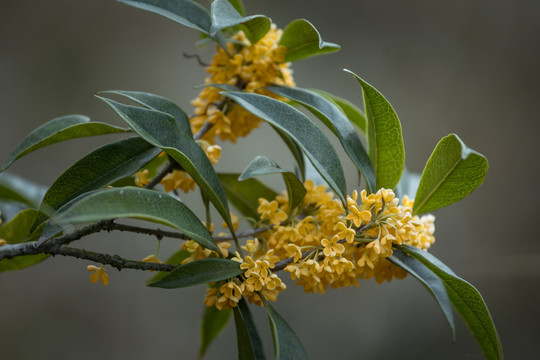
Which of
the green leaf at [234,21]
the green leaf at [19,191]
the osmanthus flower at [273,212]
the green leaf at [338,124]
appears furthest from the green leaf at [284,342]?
the green leaf at [19,191]

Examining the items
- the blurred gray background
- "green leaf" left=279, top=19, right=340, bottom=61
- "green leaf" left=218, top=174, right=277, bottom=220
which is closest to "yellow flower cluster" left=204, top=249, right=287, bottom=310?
"green leaf" left=218, top=174, right=277, bottom=220

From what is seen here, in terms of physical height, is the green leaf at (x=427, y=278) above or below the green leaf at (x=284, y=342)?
above

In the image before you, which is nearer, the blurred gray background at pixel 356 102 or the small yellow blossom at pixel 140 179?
the small yellow blossom at pixel 140 179

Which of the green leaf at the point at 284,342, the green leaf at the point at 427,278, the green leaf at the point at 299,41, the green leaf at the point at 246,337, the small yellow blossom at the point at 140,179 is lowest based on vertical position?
the green leaf at the point at 246,337

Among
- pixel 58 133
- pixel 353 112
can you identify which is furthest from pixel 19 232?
pixel 353 112

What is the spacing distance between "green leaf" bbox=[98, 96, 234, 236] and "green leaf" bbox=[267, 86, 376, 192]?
7.0 inches

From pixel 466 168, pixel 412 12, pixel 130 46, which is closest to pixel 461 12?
pixel 412 12

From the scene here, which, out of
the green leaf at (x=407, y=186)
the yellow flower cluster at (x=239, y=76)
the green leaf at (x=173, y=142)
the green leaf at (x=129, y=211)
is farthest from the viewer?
the green leaf at (x=407, y=186)

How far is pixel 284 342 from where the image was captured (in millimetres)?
577

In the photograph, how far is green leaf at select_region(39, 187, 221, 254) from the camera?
0.40m

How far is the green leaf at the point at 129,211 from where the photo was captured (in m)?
0.40

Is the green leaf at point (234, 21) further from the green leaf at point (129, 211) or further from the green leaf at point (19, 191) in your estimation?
the green leaf at point (19, 191)

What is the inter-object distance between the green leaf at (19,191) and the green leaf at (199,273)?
17.6 inches

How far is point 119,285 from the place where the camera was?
1.77 meters
